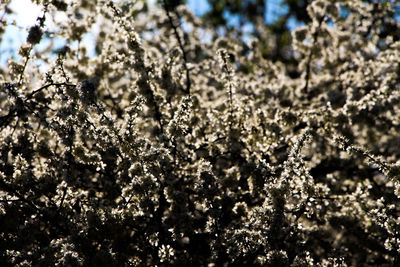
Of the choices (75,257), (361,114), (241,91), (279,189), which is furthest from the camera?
(241,91)

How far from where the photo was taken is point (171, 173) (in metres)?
4.08

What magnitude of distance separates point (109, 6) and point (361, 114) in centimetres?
450

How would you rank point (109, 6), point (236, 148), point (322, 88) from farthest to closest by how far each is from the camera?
point (322, 88) → point (236, 148) → point (109, 6)

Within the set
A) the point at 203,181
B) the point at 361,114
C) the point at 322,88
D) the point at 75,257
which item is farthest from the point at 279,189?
the point at 322,88

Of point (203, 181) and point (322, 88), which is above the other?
point (322, 88)

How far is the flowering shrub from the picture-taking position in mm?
3449

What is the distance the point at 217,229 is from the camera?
364 centimetres

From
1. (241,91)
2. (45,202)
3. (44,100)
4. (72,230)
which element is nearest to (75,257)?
(72,230)

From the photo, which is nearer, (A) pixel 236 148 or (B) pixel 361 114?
(A) pixel 236 148

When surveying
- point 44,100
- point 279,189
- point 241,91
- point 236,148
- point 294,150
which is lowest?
point 279,189

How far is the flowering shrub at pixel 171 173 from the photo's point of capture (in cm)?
345

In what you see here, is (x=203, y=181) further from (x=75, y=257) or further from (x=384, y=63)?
(x=384, y=63)

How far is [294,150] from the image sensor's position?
11.5ft

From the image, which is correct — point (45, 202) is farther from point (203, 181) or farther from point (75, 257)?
point (203, 181)
